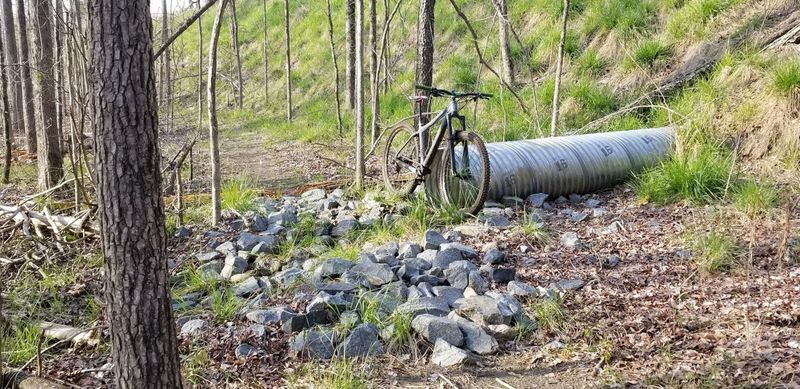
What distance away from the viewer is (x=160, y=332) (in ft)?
8.09

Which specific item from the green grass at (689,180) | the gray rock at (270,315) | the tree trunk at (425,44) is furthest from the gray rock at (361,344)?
the tree trunk at (425,44)

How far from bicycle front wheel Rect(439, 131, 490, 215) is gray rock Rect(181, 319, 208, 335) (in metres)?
2.67

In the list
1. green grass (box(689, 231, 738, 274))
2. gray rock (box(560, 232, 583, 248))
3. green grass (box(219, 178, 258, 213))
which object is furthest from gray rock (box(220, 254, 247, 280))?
green grass (box(689, 231, 738, 274))

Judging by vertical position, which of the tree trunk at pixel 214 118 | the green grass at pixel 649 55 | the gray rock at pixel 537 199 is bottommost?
the gray rock at pixel 537 199

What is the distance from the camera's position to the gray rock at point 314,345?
3.29 metres

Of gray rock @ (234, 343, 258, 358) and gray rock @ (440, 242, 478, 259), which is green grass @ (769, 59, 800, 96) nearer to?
gray rock @ (440, 242, 478, 259)

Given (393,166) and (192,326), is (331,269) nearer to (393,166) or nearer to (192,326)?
(192,326)

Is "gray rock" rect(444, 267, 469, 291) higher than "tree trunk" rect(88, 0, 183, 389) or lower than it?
lower

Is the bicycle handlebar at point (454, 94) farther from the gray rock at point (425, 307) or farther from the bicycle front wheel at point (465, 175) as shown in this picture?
the gray rock at point (425, 307)

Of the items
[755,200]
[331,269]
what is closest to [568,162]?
[755,200]

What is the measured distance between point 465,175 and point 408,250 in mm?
1351

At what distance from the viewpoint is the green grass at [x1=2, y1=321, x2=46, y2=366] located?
3.54 meters

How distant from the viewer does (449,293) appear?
3943mm

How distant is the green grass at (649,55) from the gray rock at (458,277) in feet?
21.3
